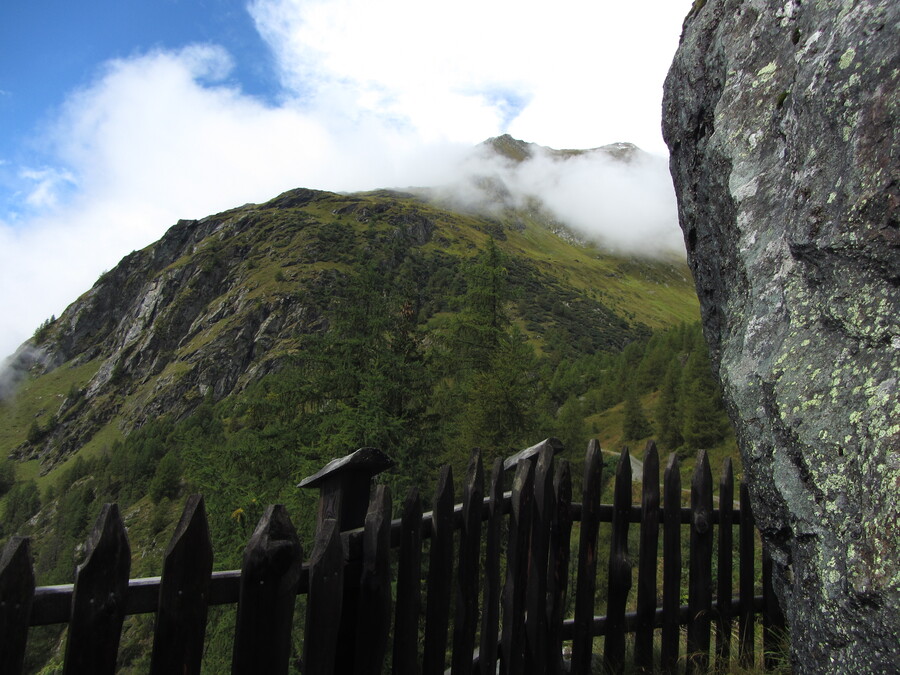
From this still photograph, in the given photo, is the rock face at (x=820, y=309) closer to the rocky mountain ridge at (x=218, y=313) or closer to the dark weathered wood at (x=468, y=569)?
the dark weathered wood at (x=468, y=569)

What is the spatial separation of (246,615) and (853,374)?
9.06ft

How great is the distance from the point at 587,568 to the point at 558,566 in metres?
0.32

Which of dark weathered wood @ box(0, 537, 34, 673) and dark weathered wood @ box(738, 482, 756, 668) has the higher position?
dark weathered wood @ box(0, 537, 34, 673)

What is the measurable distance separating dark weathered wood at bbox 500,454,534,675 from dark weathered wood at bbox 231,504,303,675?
175 centimetres

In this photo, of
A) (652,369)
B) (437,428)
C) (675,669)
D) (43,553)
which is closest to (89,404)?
(43,553)

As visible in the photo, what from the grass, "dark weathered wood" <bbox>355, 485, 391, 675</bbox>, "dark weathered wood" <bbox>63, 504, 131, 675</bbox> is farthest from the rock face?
the grass

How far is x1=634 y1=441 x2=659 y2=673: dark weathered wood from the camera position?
14.6ft

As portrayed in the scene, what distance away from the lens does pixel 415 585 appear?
305 centimetres

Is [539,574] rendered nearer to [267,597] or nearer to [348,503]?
[348,503]

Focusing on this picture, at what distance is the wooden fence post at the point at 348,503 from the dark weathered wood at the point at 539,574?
1353 millimetres

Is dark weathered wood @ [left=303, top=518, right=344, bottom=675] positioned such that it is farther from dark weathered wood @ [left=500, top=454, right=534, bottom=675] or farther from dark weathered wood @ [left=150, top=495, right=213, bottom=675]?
dark weathered wood @ [left=500, top=454, right=534, bottom=675]

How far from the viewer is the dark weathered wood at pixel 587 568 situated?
414 cm

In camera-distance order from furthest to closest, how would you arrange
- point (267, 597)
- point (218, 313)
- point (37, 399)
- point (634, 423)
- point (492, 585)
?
point (37, 399)
point (218, 313)
point (634, 423)
point (492, 585)
point (267, 597)

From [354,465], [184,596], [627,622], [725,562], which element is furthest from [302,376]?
[184,596]
